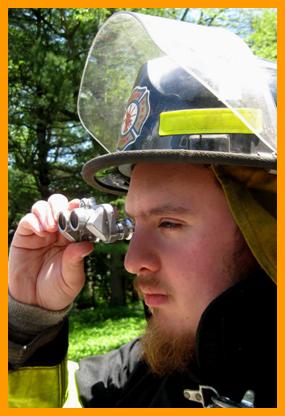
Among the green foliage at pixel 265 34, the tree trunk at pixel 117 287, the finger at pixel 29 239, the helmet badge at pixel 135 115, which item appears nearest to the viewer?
the helmet badge at pixel 135 115

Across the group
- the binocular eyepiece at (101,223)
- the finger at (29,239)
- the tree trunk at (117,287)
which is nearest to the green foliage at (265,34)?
the tree trunk at (117,287)

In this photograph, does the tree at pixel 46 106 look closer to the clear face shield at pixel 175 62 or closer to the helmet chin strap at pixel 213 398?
the clear face shield at pixel 175 62

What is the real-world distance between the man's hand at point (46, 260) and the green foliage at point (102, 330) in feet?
12.9

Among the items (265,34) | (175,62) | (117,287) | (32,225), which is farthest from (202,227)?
(117,287)

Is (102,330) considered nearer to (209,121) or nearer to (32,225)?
(32,225)

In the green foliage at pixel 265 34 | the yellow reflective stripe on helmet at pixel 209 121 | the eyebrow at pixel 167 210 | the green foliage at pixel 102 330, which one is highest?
the green foliage at pixel 265 34

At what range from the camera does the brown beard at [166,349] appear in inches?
70.4

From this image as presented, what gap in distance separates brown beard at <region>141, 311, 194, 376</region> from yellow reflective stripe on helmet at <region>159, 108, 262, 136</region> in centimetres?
63

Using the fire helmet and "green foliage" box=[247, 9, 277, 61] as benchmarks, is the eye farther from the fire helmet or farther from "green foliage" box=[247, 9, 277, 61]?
"green foliage" box=[247, 9, 277, 61]

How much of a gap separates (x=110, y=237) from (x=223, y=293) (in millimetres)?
603

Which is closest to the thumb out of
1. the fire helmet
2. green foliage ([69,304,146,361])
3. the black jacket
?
the fire helmet

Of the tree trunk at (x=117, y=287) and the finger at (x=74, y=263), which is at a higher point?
the finger at (x=74, y=263)

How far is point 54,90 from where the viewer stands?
12289 mm

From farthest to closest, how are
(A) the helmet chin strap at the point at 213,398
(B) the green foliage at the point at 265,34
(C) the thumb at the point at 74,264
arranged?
(B) the green foliage at the point at 265,34
(C) the thumb at the point at 74,264
(A) the helmet chin strap at the point at 213,398
